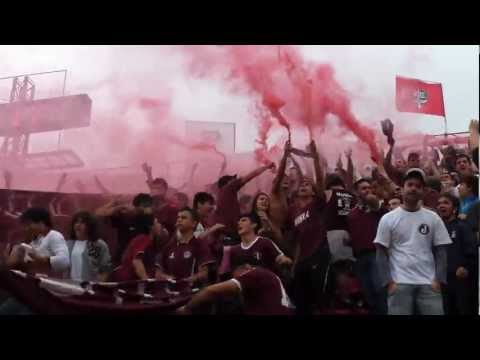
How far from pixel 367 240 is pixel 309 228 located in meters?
0.50

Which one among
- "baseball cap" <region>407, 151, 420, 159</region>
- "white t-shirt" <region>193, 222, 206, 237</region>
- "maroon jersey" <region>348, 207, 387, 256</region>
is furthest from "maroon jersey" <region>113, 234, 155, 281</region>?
"baseball cap" <region>407, 151, 420, 159</region>

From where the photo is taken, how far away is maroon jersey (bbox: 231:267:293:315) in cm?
500

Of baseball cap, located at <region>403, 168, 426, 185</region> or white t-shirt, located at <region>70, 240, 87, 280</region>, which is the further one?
baseball cap, located at <region>403, 168, 426, 185</region>

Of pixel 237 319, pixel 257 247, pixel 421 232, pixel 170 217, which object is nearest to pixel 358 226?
pixel 421 232

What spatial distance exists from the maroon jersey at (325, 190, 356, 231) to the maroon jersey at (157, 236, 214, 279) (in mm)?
1057

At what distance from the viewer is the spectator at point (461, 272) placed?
506cm

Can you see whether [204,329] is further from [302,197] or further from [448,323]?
[448,323]

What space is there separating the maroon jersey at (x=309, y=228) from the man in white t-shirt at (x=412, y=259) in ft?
1.57

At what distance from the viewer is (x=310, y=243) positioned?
507 centimetres

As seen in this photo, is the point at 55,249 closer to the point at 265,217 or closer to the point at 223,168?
the point at 223,168

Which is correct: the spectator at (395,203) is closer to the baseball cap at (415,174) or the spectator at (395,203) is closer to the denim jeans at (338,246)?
the baseball cap at (415,174)

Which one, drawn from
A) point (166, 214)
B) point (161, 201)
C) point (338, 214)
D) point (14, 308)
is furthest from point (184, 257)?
point (14, 308)

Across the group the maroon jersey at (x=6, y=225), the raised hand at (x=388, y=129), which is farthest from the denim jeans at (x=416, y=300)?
the maroon jersey at (x=6, y=225)

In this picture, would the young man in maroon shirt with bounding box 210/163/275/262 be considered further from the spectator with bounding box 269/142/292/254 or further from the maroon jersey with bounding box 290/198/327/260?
the maroon jersey with bounding box 290/198/327/260
